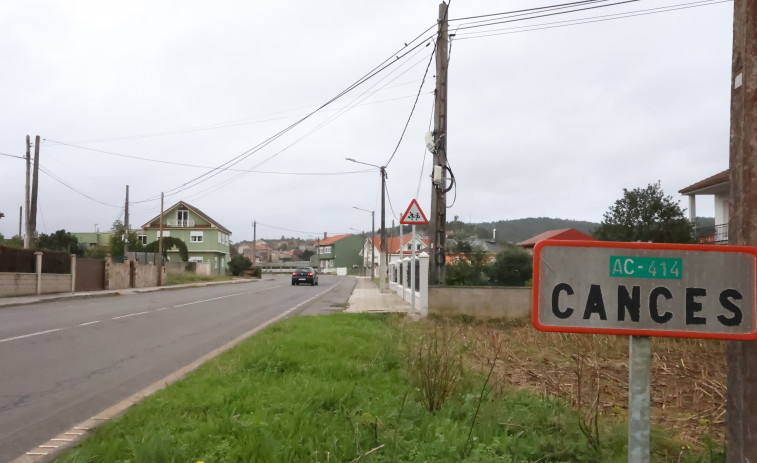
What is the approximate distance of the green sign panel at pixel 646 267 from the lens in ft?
7.17

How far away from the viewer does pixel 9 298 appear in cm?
2236

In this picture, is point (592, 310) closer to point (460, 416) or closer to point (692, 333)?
point (692, 333)

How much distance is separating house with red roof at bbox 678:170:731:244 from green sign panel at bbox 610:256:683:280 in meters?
27.7

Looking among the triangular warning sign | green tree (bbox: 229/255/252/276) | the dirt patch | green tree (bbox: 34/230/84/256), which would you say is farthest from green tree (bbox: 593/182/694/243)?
green tree (bbox: 229/255/252/276)

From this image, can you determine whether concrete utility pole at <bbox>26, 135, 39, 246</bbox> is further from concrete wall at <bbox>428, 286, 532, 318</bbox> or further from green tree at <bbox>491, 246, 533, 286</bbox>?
concrete wall at <bbox>428, 286, 532, 318</bbox>

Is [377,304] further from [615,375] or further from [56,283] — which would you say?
[56,283]

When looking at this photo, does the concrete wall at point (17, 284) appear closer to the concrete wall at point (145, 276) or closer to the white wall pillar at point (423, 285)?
the concrete wall at point (145, 276)

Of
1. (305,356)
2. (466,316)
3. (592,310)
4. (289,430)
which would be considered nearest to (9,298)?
(466,316)

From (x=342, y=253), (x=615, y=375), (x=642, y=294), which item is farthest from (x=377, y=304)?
(x=342, y=253)

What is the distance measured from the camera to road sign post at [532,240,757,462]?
2.17 m

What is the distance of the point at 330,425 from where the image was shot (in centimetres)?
439

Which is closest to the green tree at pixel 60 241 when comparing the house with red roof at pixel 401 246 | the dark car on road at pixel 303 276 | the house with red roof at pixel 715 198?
the dark car on road at pixel 303 276

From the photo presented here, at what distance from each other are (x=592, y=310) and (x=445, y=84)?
12391mm

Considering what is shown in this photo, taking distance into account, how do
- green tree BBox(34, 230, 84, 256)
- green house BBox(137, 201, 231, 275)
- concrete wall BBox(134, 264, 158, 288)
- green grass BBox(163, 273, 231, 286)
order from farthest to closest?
1. green house BBox(137, 201, 231, 275)
2. green tree BBox(34, 230, 84, 256)
3. green grass BBox(163, 273, 231, 286)
4. concrete wall BBox(134, 264, 158, 288)
